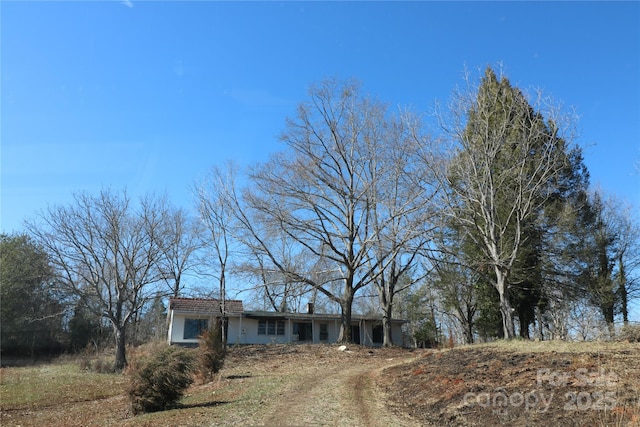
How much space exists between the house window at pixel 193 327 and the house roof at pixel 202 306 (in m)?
1.14

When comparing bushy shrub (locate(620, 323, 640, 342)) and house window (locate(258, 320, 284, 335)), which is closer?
bushy shrub (locate(620, 323, 640, 342))

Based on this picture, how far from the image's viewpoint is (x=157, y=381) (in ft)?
38.8

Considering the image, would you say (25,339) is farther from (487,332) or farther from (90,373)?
(487,332)

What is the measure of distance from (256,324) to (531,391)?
101 feet

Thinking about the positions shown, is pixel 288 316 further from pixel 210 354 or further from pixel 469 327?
A: pixel 210 354

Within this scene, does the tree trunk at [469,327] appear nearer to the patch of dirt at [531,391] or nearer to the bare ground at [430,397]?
the bare ground at [430,397]

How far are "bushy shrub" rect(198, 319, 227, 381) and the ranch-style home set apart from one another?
15650 mm

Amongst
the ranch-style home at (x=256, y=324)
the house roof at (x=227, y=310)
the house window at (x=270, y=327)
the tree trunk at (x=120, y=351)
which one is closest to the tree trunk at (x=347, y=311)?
the ranch-style home at (x=256, y=324)

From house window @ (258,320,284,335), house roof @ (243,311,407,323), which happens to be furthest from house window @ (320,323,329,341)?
house window @ (258,320,284,335)

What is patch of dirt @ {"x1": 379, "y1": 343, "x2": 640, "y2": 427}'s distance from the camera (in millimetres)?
6695

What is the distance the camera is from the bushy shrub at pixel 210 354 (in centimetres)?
1743

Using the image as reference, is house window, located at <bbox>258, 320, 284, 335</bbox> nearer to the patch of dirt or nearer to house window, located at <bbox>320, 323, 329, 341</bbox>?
house window, located at <bbox>320, 323, 329, 341</bbox>

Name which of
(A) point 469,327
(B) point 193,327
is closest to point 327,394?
(B) point 193,327

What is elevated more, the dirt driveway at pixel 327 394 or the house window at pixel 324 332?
the house window at pixel 324 332
